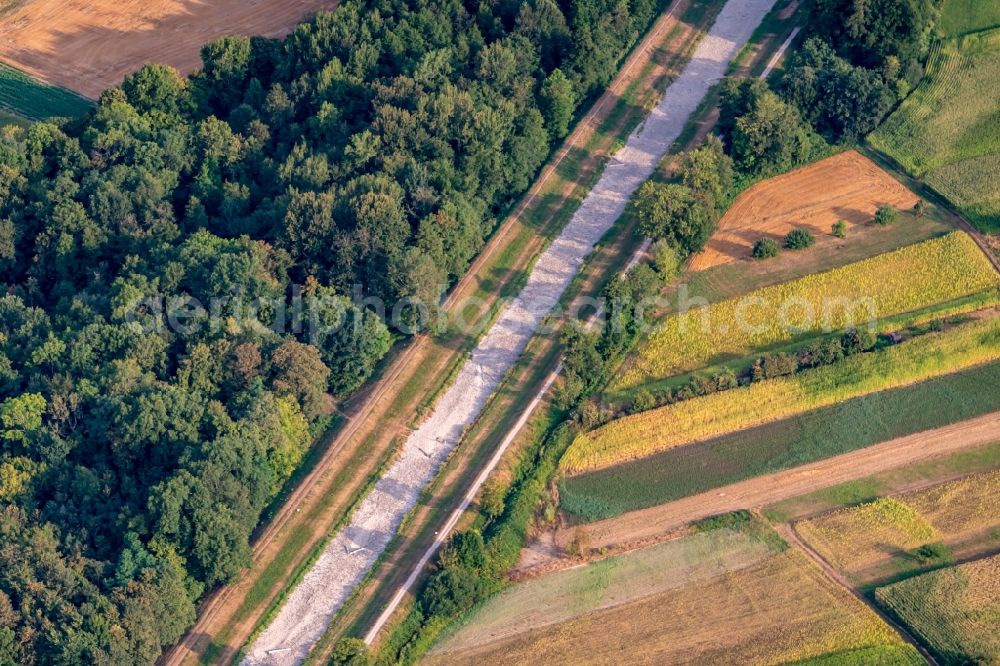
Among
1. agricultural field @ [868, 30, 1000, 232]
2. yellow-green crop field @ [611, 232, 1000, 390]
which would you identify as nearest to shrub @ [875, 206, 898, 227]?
yellow-green crop field @ [611, 232, 1000, 390]

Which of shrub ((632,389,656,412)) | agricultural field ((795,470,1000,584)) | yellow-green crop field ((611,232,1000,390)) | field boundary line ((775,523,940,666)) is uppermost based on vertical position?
yellow-green crop field ((611,232,1000,390))

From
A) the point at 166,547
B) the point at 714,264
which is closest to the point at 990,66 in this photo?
the point at 714,264

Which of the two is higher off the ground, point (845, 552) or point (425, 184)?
point (425, 184)

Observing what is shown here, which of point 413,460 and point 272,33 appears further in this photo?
point 272,33

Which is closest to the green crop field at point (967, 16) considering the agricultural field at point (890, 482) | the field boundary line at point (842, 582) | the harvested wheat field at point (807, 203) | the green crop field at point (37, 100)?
the harvested wheat field at point (807, 203)

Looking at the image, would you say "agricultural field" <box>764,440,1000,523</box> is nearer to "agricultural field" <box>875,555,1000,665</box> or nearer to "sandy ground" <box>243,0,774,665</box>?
"agricultural field" <box>875,555,1000,665</box>

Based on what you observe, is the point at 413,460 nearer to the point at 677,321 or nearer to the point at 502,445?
the point at 502,445
